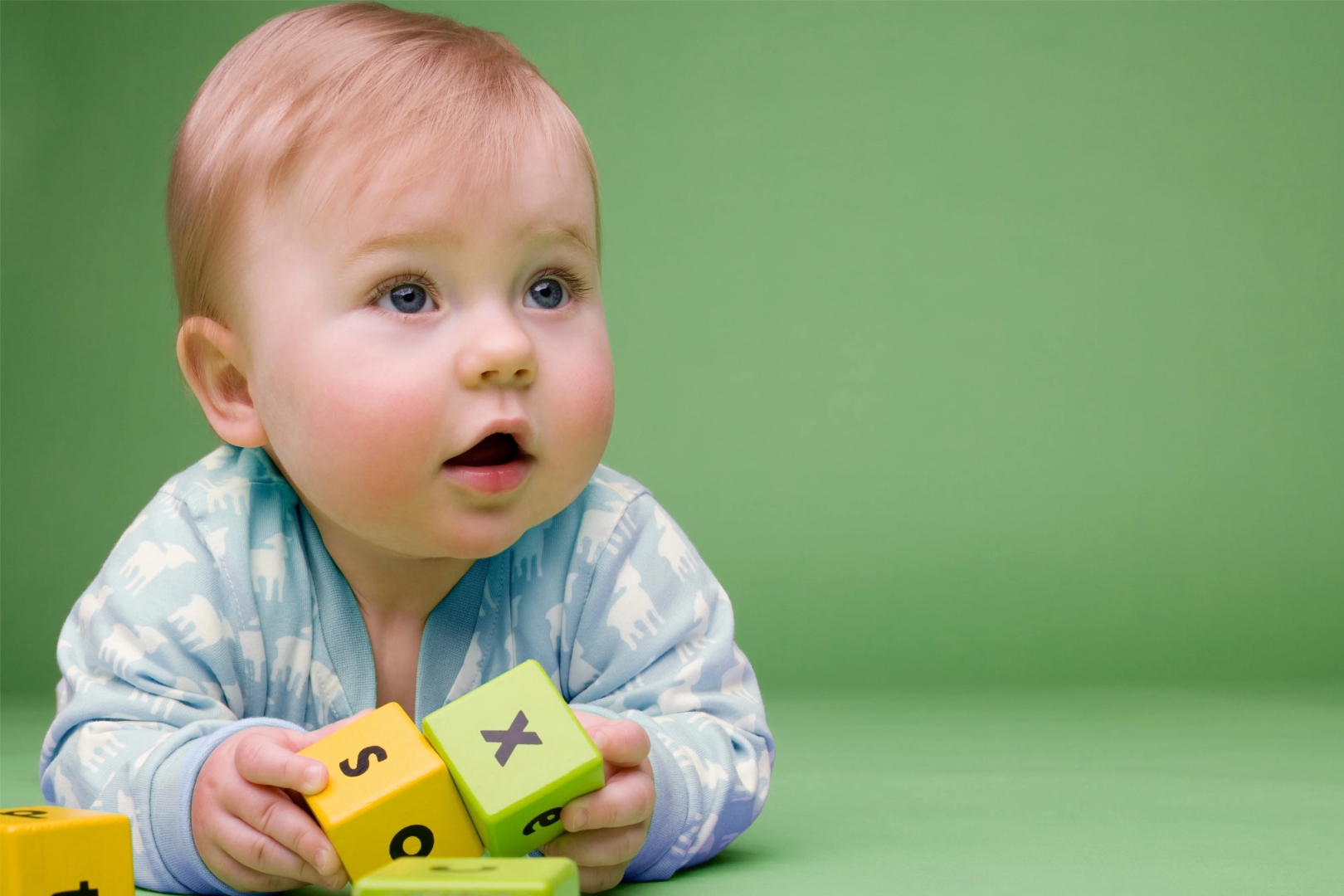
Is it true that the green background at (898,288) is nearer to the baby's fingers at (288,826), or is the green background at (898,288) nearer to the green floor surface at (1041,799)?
the green floor surface at (1041,799)

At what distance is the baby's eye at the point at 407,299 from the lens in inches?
35.9

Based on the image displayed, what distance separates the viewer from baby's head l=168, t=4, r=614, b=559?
0.90 m

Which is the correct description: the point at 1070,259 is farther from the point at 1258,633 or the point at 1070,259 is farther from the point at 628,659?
the point at 628,659

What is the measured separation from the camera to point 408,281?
909 mm

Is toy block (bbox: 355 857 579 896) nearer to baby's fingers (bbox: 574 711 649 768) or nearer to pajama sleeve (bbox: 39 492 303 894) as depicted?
baby's fingers (bbox: 574 711 649 768)

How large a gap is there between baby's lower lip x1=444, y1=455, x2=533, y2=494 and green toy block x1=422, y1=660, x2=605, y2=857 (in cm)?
18

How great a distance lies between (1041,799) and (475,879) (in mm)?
673

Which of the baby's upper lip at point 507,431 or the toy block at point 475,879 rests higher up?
the baby's upper lip at point 507,431

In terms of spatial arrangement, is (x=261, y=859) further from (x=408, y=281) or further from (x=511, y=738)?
(x=408, y=281)

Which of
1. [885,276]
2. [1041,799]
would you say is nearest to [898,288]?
[885,276]

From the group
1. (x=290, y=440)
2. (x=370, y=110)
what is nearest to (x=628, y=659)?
(x=290, y=440)

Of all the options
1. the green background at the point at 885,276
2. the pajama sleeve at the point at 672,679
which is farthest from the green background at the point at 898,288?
the pajama sleeve at the point at 672,679

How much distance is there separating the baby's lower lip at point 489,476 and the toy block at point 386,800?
0.63 feet

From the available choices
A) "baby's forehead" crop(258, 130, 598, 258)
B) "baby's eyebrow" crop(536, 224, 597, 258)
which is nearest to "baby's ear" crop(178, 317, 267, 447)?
"baby's forehead" crop(258, 130, 598, 258)
